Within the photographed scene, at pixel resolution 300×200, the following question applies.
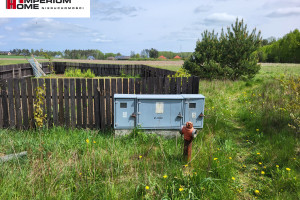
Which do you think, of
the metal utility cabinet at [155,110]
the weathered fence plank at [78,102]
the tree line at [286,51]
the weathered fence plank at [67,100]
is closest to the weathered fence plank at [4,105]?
the weathered fence plank at [67,100]

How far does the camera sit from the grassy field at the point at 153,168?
3189 millimetres

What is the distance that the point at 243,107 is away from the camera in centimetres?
840

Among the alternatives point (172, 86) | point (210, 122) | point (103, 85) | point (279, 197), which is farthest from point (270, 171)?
point (103, 85)

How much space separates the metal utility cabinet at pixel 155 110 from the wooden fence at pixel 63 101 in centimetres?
75

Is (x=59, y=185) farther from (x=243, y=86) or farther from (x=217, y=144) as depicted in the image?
(x=243, y=86)

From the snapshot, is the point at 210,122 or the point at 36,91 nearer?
the point at 36,91

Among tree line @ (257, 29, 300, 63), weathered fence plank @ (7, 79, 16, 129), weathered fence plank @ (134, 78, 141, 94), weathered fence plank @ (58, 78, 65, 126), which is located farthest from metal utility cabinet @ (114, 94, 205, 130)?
tree line @ (257, 29, 300, 63)

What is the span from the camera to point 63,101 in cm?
621

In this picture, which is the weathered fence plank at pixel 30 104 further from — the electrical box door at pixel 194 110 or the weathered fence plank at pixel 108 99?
the electrical box door at pixel 194 110

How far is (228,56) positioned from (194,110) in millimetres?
10582

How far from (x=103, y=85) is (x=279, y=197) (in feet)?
15.0

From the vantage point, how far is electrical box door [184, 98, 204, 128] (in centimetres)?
562

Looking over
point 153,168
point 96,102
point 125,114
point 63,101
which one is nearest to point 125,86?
point 96,102

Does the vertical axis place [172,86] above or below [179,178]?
above
